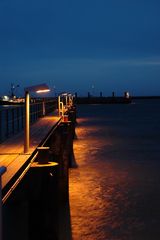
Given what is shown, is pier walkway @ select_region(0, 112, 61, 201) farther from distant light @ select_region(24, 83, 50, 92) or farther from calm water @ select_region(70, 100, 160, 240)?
calm water @ select_region(70, 100, 160, 240)

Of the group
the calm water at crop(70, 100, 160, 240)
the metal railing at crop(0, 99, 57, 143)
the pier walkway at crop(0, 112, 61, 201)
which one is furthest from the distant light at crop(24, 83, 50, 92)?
the calm water at crop(70, 100, 160, 240)

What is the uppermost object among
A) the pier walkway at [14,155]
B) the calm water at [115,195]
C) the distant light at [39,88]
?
the distant light at [39,88]

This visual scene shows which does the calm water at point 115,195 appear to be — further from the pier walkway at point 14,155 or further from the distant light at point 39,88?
the distant light at point 39,88

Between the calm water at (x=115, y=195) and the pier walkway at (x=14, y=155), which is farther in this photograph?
the calm water at (x=115, y=195)

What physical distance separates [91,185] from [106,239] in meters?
4.34

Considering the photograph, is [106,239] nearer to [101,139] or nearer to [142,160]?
[142,160]

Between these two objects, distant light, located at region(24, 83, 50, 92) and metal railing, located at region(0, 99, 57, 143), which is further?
metal railing, located at region(0, 99, 57, 143)

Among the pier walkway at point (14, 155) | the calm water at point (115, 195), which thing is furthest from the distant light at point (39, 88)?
the calm water at point (115, 195)

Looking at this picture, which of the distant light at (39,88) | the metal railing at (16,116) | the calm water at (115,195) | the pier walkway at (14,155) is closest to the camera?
the pier walkway at (14,155)

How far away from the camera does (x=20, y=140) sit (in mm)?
10375

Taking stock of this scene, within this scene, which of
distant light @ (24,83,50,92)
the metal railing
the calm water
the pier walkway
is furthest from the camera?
the metal railing

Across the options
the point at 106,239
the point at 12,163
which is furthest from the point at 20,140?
the point at 12,163

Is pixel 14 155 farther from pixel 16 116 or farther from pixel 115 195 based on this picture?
pixel 16 116

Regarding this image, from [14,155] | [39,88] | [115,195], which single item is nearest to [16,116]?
[115,195]
